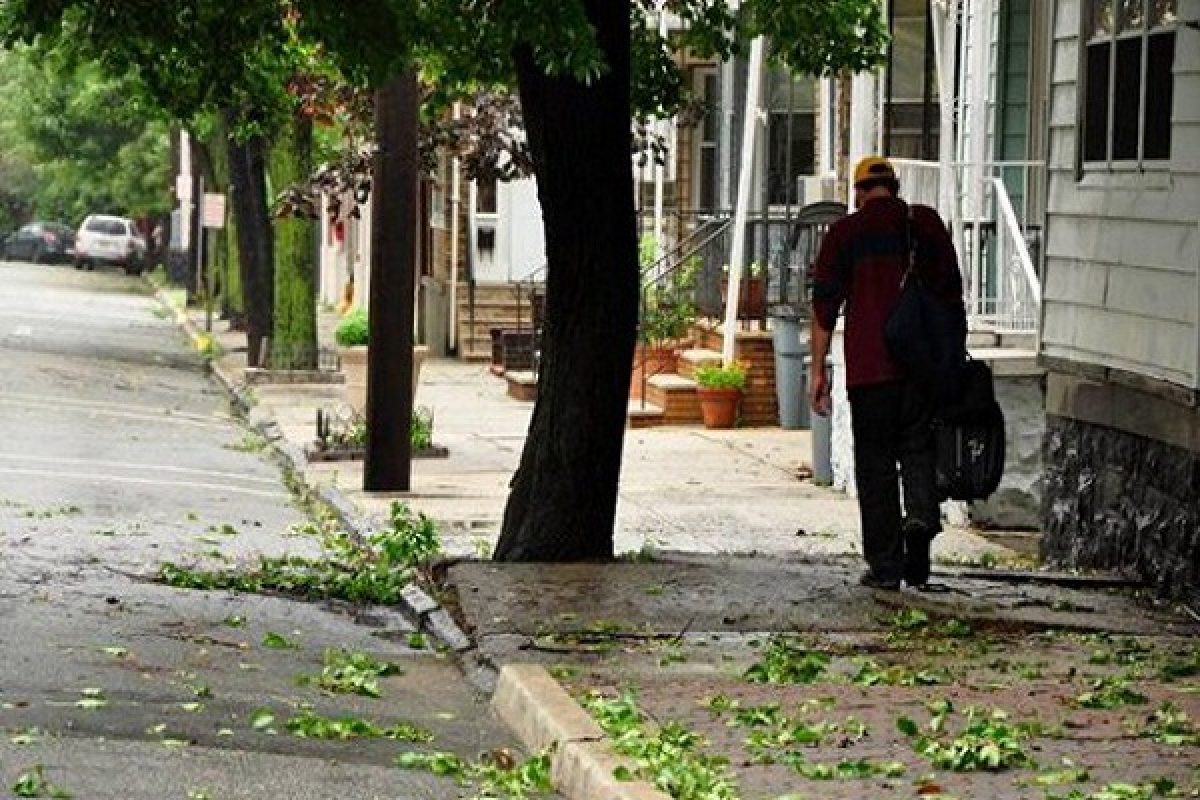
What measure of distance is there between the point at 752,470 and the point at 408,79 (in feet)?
13.5

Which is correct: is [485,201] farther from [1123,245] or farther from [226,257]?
[1123,245]

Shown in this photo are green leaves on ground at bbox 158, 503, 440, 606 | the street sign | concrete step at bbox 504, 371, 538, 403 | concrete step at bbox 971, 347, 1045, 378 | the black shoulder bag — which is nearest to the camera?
the black shoulder bag

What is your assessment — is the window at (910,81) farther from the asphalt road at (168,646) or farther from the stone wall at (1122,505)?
the stone wall at (1122,505)

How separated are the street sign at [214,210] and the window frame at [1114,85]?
1194 inches

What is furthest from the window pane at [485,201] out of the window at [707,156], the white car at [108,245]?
the white car at [108,245]

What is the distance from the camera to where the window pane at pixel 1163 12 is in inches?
540

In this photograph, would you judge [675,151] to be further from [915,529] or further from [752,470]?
[915,529]

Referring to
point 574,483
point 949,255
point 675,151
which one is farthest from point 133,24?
point 675,151

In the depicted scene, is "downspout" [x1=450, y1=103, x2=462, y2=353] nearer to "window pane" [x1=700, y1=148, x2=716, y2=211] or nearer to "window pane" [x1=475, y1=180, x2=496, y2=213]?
"window pane" [x1=475, y1=180, x2=496, y2=213]

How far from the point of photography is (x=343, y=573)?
15.2 meters

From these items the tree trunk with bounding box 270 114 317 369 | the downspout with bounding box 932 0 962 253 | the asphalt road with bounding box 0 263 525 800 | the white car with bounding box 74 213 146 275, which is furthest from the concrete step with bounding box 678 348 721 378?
the white car with bounding box 74 213 146 275

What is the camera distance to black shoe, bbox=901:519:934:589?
512 inches

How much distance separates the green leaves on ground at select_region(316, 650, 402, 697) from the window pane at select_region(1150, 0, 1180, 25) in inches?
189

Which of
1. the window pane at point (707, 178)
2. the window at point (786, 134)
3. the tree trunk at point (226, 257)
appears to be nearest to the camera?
the window at point (786, 134)
